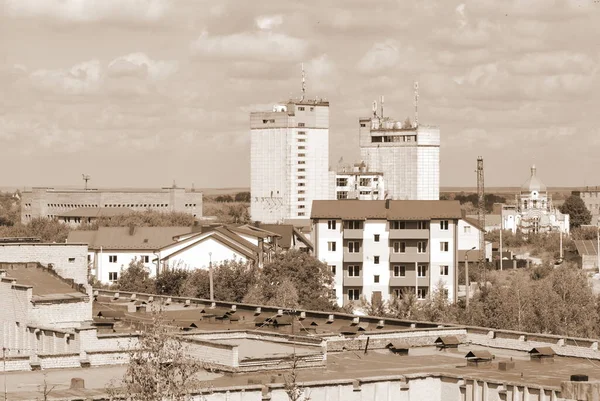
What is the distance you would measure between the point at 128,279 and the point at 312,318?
Result: 59.0m

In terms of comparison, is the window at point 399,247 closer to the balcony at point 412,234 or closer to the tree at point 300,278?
the balcony at point 412,234

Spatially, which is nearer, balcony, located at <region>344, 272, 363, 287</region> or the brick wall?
the brick wall

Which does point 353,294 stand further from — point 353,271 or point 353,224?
point 353,224

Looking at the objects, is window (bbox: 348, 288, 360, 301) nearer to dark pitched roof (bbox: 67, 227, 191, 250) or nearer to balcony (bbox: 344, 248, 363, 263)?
balcony (bbox: 344, 248, 363, 263)

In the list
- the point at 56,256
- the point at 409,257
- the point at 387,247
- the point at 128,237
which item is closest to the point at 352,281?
the point at 387,247

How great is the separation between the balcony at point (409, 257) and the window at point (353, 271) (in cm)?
295

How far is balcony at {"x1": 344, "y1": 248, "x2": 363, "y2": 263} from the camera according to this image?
115 metres

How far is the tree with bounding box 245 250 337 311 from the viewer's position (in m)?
97.1

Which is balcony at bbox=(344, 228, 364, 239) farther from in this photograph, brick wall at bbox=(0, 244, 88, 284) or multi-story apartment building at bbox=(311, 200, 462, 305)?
brick wall at bbox=(0, 244, 88, 284)

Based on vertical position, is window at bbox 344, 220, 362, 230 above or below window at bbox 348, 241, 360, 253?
above

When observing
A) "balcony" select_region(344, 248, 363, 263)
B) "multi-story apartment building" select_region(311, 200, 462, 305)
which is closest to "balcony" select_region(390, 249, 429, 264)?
"multi-story apartment building" select_region(311, 200, 462, 305)

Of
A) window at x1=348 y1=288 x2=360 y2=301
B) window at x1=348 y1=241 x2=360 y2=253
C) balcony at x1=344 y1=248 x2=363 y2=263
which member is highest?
window at x1=348 y1=241 x2=360 y2=253

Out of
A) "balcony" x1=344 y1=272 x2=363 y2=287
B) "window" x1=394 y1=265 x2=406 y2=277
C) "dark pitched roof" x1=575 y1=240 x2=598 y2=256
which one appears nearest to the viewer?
"balcony" x1=344 y1=272 x2=363 y2=287

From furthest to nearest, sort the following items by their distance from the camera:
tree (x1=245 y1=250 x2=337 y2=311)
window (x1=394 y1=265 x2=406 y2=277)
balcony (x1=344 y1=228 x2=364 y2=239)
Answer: window (x1=394 y1=265 x2=406 y2=277) → balcony (x1=344 y1=228 x2=364 y2=239) → tree (x1=245 y1=250 x2=337 y2=311)
